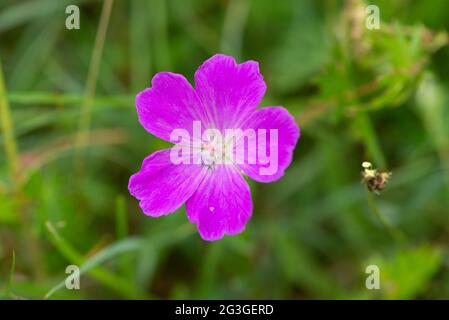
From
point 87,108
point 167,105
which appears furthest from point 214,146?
point 87,108

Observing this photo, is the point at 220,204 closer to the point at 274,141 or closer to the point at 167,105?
the point at 274,141

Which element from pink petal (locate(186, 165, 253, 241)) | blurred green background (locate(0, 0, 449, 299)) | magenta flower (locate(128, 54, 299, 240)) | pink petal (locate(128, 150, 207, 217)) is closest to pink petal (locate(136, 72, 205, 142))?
magenta flower (locate(128, 54, 299, 240))

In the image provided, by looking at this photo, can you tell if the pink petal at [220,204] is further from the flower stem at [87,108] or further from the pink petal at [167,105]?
the flower stem at [87,108]

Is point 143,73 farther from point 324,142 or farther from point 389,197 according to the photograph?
point 389,197

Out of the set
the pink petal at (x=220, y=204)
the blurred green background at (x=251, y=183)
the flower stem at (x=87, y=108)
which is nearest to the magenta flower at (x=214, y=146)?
the pink petal at (x=220, y=204)

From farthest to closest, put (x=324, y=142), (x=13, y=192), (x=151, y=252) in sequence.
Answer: (x=324, y=142), (x=151, y=252), (x=13, y=192)

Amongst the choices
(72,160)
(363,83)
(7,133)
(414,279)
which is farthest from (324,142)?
(7,133)
